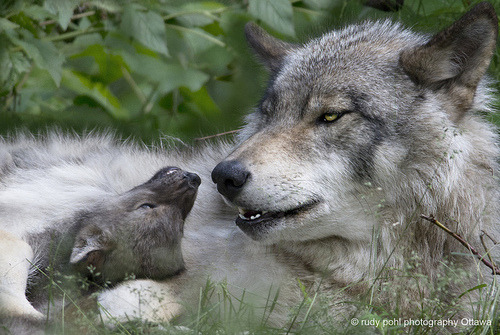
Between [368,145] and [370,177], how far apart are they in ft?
0.51

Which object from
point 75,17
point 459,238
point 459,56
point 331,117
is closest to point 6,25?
point 75,17

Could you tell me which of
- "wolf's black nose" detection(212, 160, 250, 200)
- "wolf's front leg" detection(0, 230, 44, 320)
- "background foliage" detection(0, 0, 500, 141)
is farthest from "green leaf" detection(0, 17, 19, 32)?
"wolf's black nose" detection(212, 160, 250, 200)

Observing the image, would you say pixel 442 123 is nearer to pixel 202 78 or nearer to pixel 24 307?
pixel 24 307

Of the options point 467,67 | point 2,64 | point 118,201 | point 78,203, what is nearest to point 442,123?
point 467,67

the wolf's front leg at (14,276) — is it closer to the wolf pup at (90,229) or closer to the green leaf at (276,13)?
the wolf pup at (90,229)

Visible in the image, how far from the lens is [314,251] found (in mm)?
3191

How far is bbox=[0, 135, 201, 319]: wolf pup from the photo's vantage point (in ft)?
10.1

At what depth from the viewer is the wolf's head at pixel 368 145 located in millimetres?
2955

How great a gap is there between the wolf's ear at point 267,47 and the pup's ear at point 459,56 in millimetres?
901

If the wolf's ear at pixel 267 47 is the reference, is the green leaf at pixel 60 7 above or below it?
below

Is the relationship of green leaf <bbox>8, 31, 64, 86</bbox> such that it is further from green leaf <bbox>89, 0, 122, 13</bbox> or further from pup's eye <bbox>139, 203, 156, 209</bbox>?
pup's eye <bbox>139, 203, 156, 209</bbox>

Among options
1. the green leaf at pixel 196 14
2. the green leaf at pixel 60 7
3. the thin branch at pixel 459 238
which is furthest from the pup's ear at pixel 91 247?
the green leaf at pixel 196 14

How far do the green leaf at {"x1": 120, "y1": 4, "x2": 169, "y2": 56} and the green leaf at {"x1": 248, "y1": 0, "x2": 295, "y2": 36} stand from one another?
737 millimetres

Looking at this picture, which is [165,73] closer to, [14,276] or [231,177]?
[231,177]
